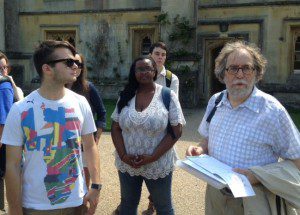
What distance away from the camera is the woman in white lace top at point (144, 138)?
3.13 metres

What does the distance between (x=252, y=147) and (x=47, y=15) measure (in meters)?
16.8

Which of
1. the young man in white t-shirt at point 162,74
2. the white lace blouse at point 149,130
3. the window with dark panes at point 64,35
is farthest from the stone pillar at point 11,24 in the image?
the white lace blouse at point 149,130

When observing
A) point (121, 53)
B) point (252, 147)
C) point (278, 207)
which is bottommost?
point (278, 207)

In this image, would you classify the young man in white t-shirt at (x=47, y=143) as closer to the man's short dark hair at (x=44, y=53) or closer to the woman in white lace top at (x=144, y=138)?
the man's short dark hair at (x=44, y=53)

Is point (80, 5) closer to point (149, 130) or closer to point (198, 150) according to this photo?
point (149, 130)

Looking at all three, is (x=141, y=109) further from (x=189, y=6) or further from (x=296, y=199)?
(x=189, y=6)

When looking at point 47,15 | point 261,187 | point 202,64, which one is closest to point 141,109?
point 261,187

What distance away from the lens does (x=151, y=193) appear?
129 inches

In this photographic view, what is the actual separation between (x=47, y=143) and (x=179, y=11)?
12146mm

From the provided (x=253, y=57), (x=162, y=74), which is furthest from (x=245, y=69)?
(x=162, y=74)

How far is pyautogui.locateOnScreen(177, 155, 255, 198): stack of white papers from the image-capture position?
80.0 inches

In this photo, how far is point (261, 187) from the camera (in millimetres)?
2127

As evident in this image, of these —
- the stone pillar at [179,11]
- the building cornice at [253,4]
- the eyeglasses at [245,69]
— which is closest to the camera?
the eyeglasses at [245,69]

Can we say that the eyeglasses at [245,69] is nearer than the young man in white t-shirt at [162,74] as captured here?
Yes
